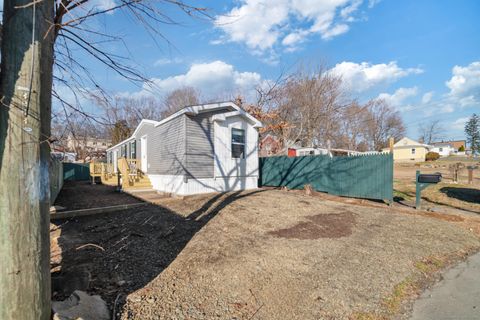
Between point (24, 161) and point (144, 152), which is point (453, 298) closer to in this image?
point (24, 161)

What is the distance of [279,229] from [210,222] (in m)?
1.67

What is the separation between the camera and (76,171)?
2230 cm

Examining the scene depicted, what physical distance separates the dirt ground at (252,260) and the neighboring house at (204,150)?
300 cm

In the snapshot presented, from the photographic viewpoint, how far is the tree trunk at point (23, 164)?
1711mm

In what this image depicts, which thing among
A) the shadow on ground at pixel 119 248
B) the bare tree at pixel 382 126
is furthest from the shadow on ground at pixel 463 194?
the bare tree at pixel 382 126

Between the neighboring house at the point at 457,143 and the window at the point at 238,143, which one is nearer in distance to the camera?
the window at the point at 238,143

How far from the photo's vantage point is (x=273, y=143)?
25438 millimetres

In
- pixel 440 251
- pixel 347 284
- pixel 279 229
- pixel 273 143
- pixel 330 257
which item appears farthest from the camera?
pixel 273 143

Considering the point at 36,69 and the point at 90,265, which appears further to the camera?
the point at 90,265

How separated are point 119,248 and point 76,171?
71.9 ft

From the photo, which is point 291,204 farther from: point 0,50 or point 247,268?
point 0,50

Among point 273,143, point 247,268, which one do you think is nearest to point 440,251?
point 247,268

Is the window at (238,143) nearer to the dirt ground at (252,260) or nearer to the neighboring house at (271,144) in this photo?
the dirt ground at (252,260)

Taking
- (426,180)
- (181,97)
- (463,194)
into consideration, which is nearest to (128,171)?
(426,180)
